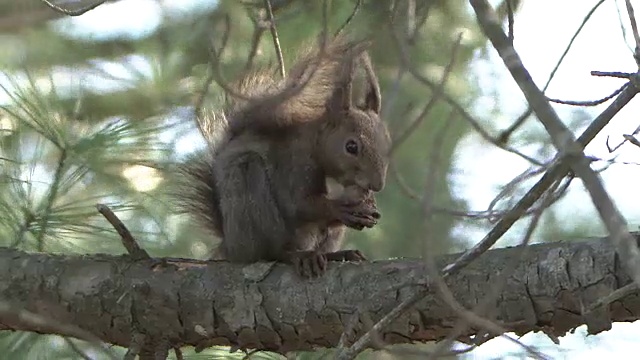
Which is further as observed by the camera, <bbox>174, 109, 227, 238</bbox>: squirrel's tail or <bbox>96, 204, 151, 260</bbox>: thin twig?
<bbox>174, 109, 227, 238</bbox>: squirrel's tail

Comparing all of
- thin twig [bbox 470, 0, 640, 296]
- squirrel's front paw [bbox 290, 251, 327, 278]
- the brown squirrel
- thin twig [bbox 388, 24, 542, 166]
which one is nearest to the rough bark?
squirrel's front paw [bbox 290, 251, 327, 278]

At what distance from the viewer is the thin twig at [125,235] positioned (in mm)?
1769

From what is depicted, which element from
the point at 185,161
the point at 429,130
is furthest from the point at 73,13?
the point at 429,130

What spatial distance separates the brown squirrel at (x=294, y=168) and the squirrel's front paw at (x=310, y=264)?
0.54 ft

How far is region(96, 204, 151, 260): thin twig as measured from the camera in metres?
1.77

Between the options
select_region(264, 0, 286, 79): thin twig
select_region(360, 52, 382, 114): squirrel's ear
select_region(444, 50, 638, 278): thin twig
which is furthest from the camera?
select_region(360, 52, 382, 114): squirrel's ear

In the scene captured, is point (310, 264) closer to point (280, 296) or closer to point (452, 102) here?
point (280, 296)

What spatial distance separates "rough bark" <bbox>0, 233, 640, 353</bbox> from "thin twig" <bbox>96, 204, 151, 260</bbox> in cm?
2

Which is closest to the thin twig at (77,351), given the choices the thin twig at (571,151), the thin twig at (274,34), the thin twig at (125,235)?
the thin twig at (125,235)

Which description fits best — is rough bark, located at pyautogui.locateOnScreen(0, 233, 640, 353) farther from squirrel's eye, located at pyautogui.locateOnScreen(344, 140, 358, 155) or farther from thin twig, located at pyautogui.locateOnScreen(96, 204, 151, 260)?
squirrel's eye, located at pyautogui.locateOnScreen(344, 140, 358, 155)

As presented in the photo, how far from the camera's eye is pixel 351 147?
83.2 inches

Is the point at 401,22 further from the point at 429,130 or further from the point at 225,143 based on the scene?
the point at 429,130

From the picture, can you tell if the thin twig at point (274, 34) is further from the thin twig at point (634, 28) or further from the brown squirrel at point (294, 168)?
the thin twig at point (634, 28)

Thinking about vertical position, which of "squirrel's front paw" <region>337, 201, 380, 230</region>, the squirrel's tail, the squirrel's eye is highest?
the squirrel's eye
